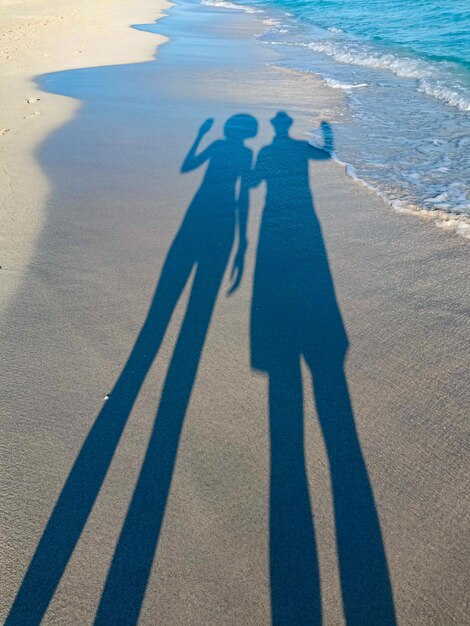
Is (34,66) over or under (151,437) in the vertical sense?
over

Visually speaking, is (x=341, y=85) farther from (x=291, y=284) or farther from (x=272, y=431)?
(x=272, y=431)

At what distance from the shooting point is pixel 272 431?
269cm

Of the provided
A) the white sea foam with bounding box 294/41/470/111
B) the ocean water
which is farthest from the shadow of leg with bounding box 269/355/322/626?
the white sea foam with bounding box 294/41/470/111

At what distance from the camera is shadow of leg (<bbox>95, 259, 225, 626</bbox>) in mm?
1978

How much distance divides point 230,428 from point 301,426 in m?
0.46

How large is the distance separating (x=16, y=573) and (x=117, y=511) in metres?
0.53

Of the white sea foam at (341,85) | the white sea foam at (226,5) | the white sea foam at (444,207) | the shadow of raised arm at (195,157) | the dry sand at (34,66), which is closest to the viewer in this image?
the white sea foam at (444,207)

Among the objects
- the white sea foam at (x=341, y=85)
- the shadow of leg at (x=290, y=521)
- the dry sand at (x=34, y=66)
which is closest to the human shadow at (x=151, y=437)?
the shadow of leg at (x=290, y=521)

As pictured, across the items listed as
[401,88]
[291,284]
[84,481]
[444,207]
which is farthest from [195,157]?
[401,88]

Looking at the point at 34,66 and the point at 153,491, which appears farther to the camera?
the point at 34,66

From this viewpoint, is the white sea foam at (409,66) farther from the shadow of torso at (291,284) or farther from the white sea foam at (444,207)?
the shadow of torso at (291,284)

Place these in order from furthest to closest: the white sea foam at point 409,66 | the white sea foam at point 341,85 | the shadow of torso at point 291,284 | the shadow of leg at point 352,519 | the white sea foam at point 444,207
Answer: the white sea foam at point 341,85
the white sea foam at point 409,66
the white sea foam at point 444,207
the shadow of torso at point 291,284
the shadow of leg at point 352,519

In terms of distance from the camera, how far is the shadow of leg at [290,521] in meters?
1.95

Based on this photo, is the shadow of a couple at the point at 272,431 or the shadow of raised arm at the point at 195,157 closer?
the shadow of a couple at the point at 272,431
